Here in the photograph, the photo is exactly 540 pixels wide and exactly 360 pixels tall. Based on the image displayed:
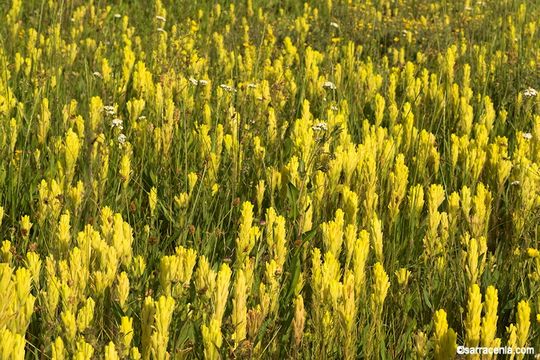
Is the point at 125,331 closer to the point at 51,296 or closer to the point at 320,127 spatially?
the point at 51,296

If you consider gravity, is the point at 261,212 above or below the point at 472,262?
below

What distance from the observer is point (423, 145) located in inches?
155

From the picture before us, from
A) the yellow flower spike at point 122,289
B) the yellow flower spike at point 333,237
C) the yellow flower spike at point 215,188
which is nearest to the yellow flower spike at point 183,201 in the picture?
the yellow flower spike at point 215,188

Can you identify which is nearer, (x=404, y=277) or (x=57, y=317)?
(x=57, y=317)

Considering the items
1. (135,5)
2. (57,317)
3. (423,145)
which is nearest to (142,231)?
(57,317)

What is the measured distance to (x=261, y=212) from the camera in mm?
3686

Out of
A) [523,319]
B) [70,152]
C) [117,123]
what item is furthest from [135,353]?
[117,123]

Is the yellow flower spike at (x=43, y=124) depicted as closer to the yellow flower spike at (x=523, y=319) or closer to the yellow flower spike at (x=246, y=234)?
the yellow flower spike at (x=246, y=234)

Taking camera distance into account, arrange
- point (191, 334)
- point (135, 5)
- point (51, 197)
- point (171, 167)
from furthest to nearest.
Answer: point (135, 5) → point (171, 167) → point (51, 197) → point (191, 334)

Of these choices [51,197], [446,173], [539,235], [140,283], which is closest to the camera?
[140,283]

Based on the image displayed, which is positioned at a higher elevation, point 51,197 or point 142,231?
point 51,197

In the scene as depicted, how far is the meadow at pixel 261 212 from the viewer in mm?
2328

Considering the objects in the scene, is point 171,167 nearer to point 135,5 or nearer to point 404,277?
point 404,277

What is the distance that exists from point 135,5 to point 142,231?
5.34 metres
